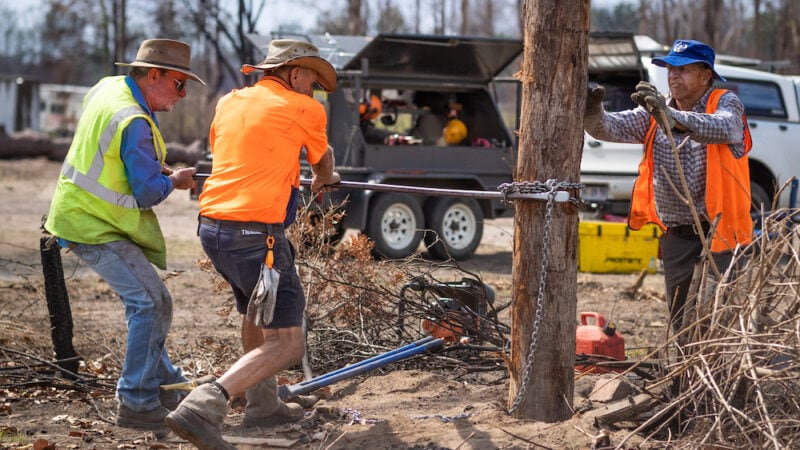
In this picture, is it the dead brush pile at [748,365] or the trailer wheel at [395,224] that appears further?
the trailer wheel at [395,224]

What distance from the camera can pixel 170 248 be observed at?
1330 cm

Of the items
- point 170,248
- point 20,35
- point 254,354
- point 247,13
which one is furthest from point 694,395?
point 20,35

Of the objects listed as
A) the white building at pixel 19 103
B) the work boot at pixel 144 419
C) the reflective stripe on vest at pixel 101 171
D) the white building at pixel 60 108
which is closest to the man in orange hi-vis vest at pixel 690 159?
the reflective stripe on vest at pixel 101 171

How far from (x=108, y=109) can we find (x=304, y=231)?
1.89 m

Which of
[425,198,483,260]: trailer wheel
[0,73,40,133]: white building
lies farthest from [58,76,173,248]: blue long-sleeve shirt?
[0,73,40,133]: white building

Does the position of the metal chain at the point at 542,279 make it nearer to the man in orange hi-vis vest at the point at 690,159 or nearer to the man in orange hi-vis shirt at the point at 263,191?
the man in orange hi-vis vest at the point at 690,159

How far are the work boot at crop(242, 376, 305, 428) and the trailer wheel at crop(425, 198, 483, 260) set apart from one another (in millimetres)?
7393

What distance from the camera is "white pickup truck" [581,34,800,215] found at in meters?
13.0

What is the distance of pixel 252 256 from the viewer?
15.5 feet

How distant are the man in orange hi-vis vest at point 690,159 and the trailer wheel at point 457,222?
7.04 meters

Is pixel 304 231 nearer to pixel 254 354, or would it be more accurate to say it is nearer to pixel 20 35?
pixel 254 354

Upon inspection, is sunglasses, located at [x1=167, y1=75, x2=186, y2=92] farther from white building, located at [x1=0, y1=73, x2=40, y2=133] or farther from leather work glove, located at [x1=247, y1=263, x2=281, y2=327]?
white building, located at [x1=0, y1=73, x2=40, y2=133]

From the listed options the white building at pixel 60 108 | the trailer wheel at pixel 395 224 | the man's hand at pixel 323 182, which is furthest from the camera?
the white building at pixel 60 108

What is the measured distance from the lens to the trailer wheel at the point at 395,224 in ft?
39.5
